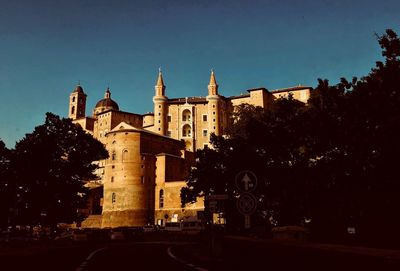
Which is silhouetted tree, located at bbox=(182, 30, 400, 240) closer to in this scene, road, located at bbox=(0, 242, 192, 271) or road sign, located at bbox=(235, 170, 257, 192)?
road, located at bbox=(0, 242, 192, 271)

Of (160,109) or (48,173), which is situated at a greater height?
(160,109)

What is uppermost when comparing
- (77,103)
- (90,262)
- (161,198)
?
(77,103)

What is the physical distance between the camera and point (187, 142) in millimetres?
117938

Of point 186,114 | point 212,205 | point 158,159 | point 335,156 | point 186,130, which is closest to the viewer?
point 212,205

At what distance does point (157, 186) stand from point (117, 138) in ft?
44.0

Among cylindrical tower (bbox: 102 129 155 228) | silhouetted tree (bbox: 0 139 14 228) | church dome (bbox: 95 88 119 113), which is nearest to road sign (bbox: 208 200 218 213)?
silhouetted tree (bbox: 0 139 14 228)

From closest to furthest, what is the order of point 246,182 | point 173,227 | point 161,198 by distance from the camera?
point 246,182 → point 173,227 → point 161,198

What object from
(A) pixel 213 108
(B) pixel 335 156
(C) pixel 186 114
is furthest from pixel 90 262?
(C) pixel 186 114

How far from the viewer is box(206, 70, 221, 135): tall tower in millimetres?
116125

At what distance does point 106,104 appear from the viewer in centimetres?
14962

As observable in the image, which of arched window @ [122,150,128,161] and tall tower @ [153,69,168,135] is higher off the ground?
tall tower @ [153,69,168,135]

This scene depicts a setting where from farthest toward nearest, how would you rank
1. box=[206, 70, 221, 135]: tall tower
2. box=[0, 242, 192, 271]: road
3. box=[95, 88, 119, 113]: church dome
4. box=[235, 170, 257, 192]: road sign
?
box=[95, 88, 119, 113]: church dome < box=[206, 70, 221, 135]: tall tower < box=[0, 242, 192, 271]: road < box=[235, 170, 257, 192]: road sign

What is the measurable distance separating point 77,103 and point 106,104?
13.4 m

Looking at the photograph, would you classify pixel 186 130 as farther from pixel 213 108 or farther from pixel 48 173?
pixel 48 173
